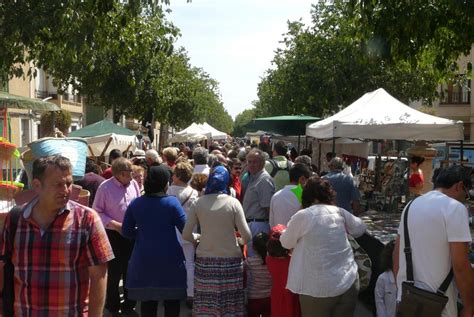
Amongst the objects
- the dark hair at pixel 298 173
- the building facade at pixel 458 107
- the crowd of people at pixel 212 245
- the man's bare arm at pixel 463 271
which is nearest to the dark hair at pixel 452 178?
the crowd of people at pixel 212 245

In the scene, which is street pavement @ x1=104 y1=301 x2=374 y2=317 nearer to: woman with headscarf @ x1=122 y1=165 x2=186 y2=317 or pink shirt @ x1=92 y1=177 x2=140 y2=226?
pink shirt @ x1=92 y1=177 x2=140 y2=226

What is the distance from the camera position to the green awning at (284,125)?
563 inches

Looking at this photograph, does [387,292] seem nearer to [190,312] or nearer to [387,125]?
[190,312]

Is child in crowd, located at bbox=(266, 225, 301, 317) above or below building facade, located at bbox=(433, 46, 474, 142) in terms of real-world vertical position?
below

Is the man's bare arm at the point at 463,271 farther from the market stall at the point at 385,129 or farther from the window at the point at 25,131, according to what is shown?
the window at the point at 25,131

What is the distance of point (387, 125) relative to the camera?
9.02 metres

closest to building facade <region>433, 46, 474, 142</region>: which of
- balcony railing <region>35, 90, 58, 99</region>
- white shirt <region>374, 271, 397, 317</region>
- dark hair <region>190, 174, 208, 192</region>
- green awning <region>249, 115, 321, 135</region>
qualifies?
balcony railing <region>35, 90, 58, 99</region>

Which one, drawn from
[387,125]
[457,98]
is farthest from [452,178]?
[457,98]

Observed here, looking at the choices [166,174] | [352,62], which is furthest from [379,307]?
[352,62]

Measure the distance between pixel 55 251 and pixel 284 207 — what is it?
334cm

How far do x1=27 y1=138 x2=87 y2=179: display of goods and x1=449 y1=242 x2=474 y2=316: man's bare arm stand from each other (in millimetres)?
3386

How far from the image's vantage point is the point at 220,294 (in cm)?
531

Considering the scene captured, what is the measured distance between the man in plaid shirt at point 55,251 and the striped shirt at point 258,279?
106 inches

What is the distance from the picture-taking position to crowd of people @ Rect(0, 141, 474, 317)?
3.07 m
